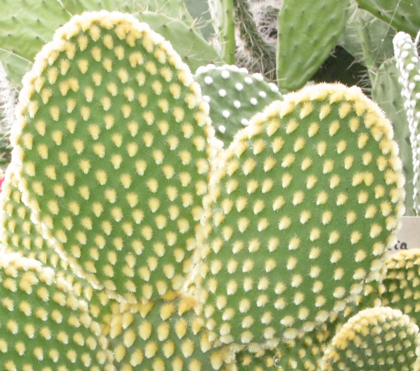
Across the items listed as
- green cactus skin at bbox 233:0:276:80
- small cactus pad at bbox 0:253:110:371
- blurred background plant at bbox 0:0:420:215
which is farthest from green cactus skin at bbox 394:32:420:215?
small cactus pad at bbox 0:253:110:371

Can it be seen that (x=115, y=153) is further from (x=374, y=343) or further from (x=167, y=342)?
(x=374, y=343)

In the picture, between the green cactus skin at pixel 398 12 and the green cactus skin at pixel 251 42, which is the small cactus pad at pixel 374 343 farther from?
the green cactus skin at pixel 251 42

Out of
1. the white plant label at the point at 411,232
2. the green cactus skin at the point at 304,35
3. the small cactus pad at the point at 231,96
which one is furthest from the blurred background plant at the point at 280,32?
the white plant label at the point at 411,232

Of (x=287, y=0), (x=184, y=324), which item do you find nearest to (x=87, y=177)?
(x=184, y=324)

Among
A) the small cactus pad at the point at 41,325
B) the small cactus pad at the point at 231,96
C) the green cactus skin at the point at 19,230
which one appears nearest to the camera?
the small cactus pad at the point at 41,325

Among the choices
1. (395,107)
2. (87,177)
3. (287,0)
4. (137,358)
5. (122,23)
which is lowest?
(137,358)

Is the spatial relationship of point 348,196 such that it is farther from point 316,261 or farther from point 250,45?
point 250,45

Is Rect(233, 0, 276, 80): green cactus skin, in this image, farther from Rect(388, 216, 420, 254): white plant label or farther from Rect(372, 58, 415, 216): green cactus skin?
Rect(388, 216, 420, 254): white plant label
